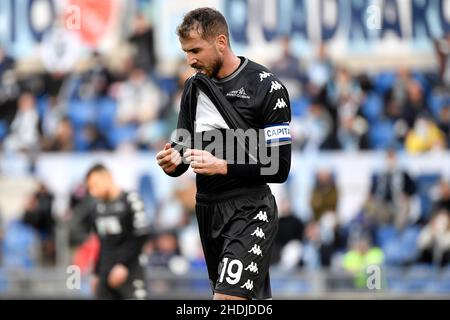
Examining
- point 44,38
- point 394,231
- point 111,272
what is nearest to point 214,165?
point 111,272

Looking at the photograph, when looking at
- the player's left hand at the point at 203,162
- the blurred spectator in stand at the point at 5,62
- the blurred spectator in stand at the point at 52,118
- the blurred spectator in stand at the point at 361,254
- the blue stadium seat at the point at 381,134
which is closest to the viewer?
the player's left hand at the point at 203,162

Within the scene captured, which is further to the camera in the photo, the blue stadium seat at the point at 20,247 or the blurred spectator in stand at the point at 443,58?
the blurred spectator in stand at the point at 443,58

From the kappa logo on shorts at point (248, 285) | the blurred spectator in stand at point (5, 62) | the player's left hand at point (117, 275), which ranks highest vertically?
the blurred spectator in stand at point (5, 62)

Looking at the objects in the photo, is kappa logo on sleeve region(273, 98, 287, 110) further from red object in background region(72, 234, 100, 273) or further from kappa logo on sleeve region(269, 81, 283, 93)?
red object in background region(72, 234, 100, 273)

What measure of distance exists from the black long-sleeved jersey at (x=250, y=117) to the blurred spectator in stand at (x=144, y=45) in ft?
32.4

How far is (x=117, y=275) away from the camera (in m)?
10.4

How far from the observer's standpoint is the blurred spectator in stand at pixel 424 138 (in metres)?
15.6

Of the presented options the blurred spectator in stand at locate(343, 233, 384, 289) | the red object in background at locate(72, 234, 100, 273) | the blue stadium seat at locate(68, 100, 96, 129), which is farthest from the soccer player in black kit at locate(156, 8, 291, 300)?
the blue stadium seat at locate(68, 100, 96, 129)

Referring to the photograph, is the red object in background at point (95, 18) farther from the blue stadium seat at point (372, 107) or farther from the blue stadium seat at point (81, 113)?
the blue stadium seat at point (372, 107)

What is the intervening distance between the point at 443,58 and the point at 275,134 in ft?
34.2

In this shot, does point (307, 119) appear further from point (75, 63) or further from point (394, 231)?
point (75, 63)

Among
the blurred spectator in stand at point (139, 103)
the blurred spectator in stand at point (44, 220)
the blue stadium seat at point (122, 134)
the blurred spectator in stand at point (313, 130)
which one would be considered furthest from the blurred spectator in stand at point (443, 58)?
the blurred spectator in stand at point (44, 220)

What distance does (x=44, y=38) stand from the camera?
55.7 ft

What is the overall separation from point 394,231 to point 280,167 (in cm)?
866
